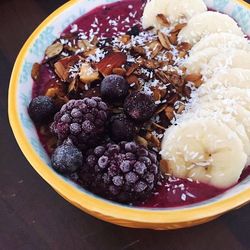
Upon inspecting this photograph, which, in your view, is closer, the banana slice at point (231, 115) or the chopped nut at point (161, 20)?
the banana slice at point (231, 115)

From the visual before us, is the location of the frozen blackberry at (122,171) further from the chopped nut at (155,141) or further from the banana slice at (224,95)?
the banana slice at (224,95)

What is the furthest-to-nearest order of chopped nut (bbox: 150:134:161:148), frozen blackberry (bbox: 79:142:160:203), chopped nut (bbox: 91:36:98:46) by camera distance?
chopped nut (bbox: 91:36:98:46)
chopped nut (bbox: 150:134:161:148)
frozen blackberry (bbox: 79:142:160:203)

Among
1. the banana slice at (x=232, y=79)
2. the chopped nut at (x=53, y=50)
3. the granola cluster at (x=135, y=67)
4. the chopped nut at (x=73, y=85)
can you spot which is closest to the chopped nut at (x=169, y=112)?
the granola cluster at (x=135, y=67)

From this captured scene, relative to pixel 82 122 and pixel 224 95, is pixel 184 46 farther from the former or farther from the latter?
pixel 82 122

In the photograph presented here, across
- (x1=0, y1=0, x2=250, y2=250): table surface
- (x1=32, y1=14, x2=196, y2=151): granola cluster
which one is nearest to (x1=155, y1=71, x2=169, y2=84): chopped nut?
(x1=32, y1=14, x2=196, y2=151): granola cluster

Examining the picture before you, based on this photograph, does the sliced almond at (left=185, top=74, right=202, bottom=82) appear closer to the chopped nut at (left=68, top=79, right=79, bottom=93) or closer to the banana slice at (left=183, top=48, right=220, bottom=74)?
the banana slice at (left=183, top=48, right=220, bottom=74)
